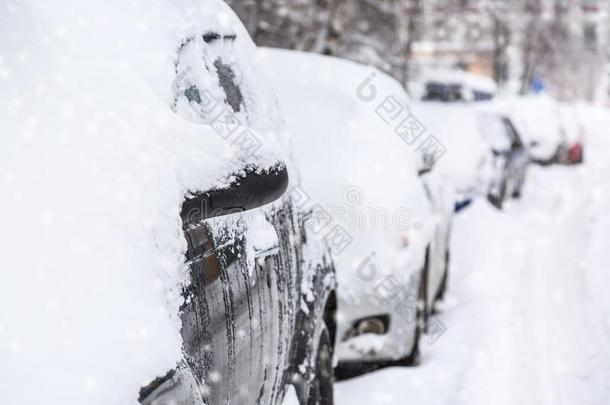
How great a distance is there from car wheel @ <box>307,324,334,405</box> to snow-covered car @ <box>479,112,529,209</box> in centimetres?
775

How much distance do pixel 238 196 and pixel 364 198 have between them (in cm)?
285

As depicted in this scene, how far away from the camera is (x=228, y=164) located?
6.45 ft

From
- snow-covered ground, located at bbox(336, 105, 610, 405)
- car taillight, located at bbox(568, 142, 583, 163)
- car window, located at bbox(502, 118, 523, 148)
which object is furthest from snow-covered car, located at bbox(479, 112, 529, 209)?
car taillight, located at bbox(568, 142, 583, 163)

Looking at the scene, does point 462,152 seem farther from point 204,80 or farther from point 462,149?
point 204,80

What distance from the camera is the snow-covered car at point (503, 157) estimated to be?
1166cm

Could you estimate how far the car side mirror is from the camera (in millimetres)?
1897

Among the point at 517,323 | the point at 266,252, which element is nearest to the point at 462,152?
the point at 517,323

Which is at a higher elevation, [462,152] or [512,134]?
[512,134]

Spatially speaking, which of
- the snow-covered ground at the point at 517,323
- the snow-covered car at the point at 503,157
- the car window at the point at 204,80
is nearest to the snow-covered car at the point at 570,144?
the snow-covered car at the point at 503,157

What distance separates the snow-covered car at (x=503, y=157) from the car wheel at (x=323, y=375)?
7754mm

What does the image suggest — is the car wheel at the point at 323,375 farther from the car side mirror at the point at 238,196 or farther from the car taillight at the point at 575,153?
the car taillight at the point at 575,153

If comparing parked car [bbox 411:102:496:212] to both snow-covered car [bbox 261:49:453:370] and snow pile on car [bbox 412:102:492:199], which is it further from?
snow-covered car [bbox 261:49:453:370]

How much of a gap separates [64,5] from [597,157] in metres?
25.7

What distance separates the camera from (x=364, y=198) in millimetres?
4770
